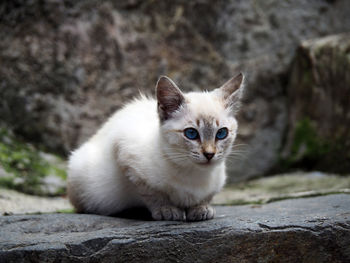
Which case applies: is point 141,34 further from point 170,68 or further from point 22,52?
point 22,52

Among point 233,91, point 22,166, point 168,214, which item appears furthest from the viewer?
point 22,166

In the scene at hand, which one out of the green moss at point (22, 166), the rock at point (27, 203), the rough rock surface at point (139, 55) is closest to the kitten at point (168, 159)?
the rock at point (27, 203)

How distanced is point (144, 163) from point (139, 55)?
2.80m

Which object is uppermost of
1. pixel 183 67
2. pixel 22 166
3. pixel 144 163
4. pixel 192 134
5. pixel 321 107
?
pixel 183 67

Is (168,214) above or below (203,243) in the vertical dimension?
above

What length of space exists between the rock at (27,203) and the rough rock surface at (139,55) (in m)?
0.89

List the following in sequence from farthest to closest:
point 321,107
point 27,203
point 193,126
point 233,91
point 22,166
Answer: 1. point 321,107
2. point 22,166
3. point 27,203
4. point 233,91
5. point 193,126

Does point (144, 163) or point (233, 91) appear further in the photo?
point (233, 91)

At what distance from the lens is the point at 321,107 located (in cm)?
508

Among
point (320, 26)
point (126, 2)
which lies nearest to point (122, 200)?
point (126, 2)

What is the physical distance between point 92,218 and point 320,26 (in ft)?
14.9

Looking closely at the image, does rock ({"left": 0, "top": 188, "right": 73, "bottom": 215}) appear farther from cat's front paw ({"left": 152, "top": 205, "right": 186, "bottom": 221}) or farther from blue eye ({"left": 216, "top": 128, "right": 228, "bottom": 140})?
blue eye ({"left": 216, "top": 128, "right": 228, "bottom": 140})

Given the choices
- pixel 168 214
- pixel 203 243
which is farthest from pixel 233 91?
pixel 203 243

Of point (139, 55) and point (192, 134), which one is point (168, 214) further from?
point (139, 55)
